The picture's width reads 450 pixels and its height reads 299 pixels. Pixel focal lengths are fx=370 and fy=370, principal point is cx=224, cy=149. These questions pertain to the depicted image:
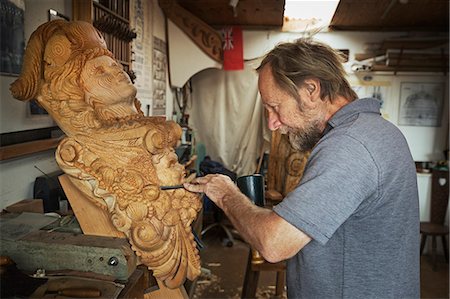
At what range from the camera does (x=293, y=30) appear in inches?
172

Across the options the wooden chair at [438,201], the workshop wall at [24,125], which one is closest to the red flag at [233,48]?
the wooden chair at [438,201]

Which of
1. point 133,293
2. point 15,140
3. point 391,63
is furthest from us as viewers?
point 391,63

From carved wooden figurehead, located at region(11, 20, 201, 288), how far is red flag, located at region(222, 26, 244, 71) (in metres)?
3.15

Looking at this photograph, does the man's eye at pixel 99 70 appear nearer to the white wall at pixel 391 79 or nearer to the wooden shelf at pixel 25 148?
the wooden shelf at pixel 25 148

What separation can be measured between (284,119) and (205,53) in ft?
9.19

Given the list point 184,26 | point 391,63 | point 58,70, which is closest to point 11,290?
point 58,70

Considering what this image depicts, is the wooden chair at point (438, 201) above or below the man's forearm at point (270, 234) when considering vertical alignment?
below

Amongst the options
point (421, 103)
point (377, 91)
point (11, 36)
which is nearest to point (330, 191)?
point (11, 36)

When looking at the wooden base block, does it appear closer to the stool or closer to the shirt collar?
the shirt collar

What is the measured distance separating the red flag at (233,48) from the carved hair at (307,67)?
3038 mm

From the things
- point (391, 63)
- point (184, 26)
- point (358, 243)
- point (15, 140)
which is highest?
point (184, 26)

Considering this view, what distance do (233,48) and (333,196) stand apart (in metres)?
3.60

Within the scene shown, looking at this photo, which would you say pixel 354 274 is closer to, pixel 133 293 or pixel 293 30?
pixel 133 293

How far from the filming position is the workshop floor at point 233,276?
3.16 m
